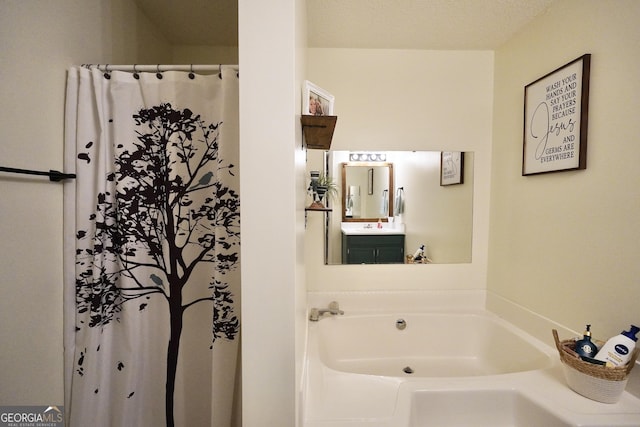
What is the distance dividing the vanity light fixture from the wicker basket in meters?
1.34

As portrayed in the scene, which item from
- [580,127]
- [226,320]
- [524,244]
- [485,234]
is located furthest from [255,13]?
[485,234]

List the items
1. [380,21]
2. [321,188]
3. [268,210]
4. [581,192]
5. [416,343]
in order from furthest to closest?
[416,343]
[321,188]
[380,21]
[581,192]
[268,210]

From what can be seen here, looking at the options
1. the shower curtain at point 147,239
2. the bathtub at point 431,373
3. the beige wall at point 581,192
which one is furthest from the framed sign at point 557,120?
the shower curtain at point 147,239

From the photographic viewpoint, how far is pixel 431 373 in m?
1.79

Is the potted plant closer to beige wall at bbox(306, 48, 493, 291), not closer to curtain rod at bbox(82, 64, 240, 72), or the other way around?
beige wall at bbox(306, 48, 493, 291)

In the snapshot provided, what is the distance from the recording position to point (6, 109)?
36.8 inches

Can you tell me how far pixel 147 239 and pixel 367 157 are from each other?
1378 mm

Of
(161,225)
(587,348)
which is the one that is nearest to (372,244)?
(587,348)

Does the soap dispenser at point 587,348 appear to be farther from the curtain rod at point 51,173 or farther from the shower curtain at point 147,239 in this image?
the curtain rod at point 51,173

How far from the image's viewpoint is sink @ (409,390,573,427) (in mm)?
1104

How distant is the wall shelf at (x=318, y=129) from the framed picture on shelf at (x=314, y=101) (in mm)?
39

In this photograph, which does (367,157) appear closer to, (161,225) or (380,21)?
(380,21)

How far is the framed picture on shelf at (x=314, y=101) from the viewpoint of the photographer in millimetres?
1057

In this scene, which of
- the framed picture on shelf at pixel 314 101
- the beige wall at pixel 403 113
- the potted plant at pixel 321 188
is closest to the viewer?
the framed picture on shelf at pixel 314 101
